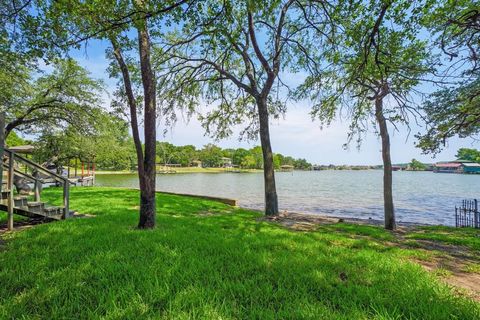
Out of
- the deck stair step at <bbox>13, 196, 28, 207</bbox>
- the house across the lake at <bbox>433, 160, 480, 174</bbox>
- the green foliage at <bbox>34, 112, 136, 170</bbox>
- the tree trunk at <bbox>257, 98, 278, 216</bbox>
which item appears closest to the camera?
the deck stair step at <bbox>13, 196, 28, 207</bbox>

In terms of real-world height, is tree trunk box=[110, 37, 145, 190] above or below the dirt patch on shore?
above

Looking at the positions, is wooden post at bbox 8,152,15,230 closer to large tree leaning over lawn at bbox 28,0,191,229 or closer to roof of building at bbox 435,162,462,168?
large tree leaning over lawn at bbox 28,0,191,229

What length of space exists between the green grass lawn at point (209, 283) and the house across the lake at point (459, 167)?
8295cm

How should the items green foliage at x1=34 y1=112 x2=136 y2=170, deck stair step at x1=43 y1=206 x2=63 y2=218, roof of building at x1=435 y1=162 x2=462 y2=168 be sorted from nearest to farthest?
deck stair step at x1=43 y1=206 x2=63 y2=218 → green foliage at x1=34 y1=112 x2=136 y2=170 → roof of building at x1=435 y1=162 x2=462 y2=168

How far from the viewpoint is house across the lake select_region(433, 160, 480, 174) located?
7513cm

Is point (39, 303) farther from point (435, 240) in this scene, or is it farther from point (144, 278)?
point (435, 240)

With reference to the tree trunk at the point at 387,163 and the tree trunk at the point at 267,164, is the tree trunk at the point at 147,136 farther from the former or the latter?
the tree trunk at the point at 387,163

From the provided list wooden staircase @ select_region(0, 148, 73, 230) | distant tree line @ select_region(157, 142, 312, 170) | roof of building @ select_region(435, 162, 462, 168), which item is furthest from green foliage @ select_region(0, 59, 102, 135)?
roof of building @ select_region(435, 162, 462, 168)

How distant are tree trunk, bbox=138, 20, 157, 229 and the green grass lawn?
1465mm

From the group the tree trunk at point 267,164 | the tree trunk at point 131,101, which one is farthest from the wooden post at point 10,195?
the tree trunk at point 267,164

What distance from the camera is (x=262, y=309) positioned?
2.17 m

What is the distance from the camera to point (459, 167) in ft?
305

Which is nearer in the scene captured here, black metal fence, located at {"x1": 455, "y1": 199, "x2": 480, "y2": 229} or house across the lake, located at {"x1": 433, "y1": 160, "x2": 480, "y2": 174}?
black metal fence, located at {"x1": 455, "y1": 199, "x2": 480, "y2": 229}

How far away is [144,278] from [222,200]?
12.8 metres
